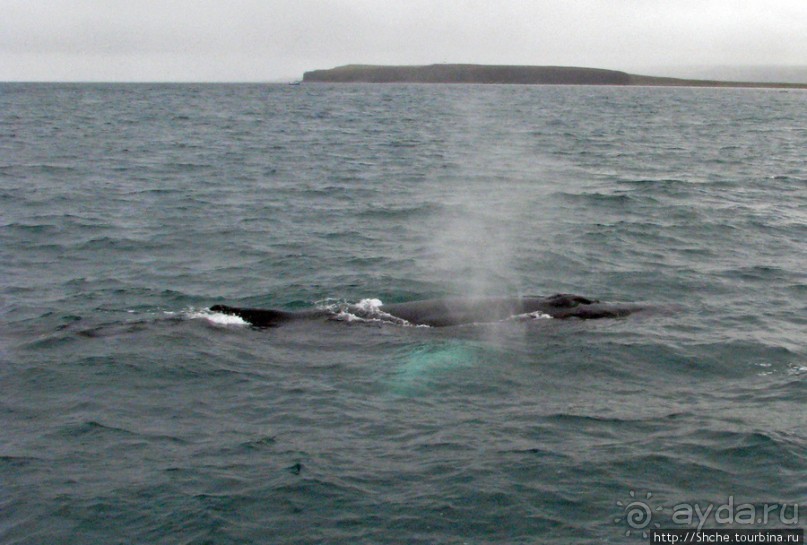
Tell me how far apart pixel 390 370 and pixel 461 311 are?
12.7 ft

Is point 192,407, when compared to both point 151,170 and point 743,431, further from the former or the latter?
point 151,170

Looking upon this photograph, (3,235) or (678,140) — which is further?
(678,140)

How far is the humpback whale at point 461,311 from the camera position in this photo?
61.2ft

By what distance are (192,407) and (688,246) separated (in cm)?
1932

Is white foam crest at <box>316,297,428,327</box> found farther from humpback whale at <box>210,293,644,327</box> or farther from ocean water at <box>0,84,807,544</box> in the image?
ocean water at <box>0,84,807,544</box>

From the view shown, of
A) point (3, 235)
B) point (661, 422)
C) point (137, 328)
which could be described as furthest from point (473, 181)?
point (661, 422)

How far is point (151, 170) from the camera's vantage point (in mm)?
43750

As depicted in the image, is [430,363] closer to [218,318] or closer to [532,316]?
[532,316]

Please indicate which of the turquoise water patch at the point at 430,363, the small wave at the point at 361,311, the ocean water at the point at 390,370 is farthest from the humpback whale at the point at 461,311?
the turquoise water patch at the point at 430,363

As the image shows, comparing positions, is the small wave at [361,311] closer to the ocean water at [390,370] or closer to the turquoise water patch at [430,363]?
the ocean water at [390,370]

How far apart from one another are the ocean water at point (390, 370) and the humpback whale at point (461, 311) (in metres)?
0.42

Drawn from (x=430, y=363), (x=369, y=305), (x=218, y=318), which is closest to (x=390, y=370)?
(x=430, y=363)

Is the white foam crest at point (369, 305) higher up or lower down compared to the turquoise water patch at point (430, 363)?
higher up

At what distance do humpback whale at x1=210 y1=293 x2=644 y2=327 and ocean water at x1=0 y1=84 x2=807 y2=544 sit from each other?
0.42 metres
